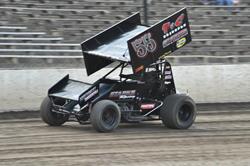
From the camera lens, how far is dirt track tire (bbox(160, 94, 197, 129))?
10.4 metres

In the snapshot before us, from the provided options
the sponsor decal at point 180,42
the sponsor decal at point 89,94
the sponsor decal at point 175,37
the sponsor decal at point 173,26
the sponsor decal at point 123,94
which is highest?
the sponsor decal at point 173,26

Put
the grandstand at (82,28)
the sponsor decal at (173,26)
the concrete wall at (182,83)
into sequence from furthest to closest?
the grandstand at (82,28), the concrete wall at (182,83), the sponsor decal at (173,26)

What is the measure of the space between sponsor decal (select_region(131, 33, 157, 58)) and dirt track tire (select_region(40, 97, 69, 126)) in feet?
6.03

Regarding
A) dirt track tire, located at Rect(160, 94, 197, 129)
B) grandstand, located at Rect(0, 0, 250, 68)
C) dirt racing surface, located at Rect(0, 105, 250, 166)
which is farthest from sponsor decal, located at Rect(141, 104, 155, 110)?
grandstand, located at Rect(0, 0, 250, 68)

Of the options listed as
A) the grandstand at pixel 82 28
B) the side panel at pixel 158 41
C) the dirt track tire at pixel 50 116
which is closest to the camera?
the side panel at pixel 158 41

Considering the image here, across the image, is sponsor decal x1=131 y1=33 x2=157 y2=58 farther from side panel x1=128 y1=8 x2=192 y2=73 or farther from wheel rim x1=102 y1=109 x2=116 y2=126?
wheel rim x1=102 y1=109 x2=116 y2=126

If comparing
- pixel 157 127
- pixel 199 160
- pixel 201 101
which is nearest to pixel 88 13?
pixel 201 101

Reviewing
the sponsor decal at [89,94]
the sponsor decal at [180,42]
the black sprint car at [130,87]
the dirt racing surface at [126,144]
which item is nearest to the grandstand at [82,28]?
the black sprint car at [130,87]

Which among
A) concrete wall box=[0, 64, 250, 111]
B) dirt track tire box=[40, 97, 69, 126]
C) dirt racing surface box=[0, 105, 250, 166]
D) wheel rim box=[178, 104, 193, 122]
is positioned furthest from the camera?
concrete wall box=[0, 64, 250, 111]

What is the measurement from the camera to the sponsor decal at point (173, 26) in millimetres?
10430

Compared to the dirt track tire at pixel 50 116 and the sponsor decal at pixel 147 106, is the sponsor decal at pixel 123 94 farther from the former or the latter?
the dirt track tire at pixel 50 116

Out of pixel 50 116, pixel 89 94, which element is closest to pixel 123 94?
pixel 89 94

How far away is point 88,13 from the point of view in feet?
63.9

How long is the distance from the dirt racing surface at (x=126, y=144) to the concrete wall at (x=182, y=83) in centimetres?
121
